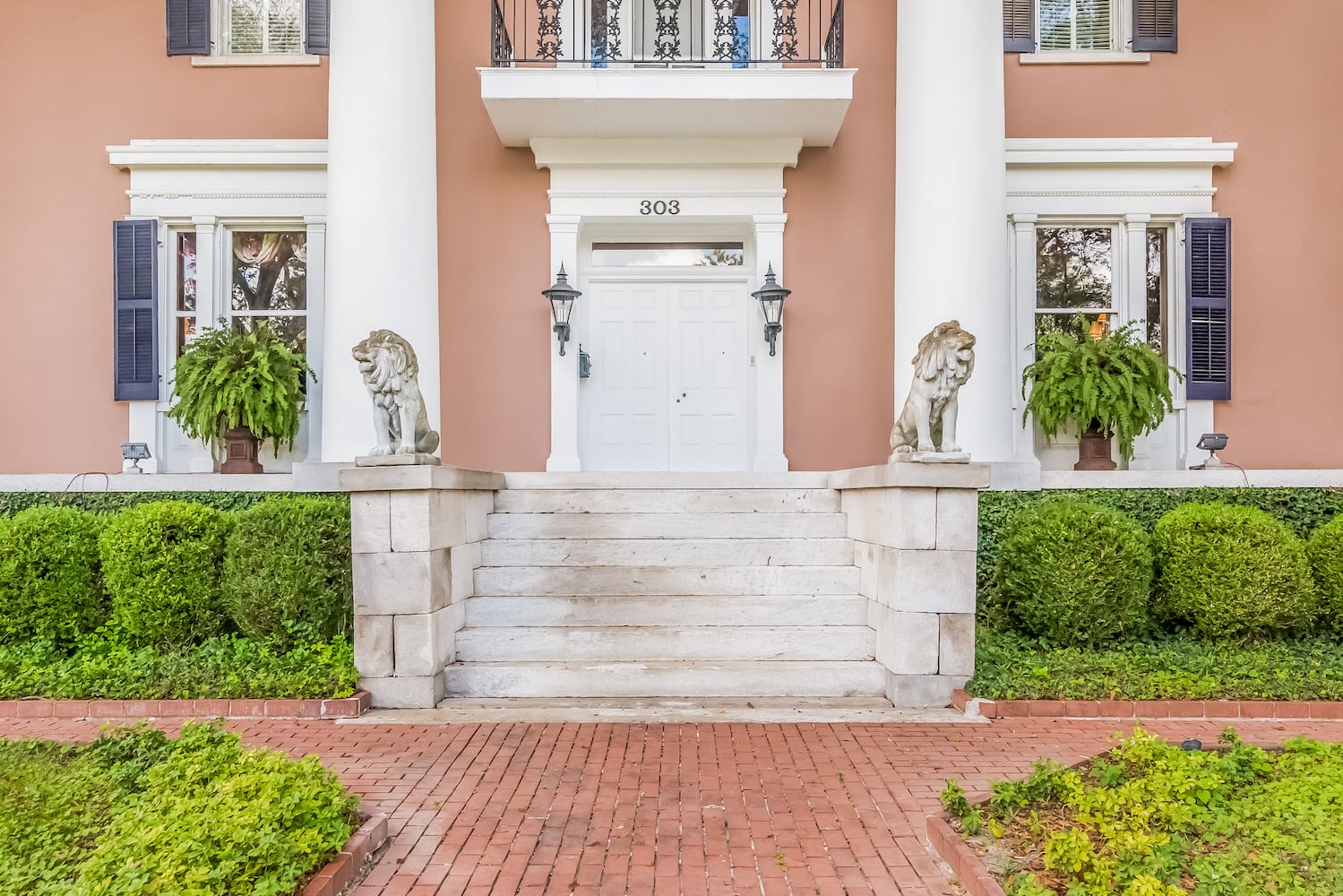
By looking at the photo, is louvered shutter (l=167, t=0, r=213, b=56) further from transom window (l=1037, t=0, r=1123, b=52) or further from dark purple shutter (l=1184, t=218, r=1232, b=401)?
dark purple shutter (l=1184, t=218, r=1232, b=401)

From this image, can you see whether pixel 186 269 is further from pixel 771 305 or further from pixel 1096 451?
pixel 1096 451

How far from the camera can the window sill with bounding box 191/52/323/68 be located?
32.1 ft

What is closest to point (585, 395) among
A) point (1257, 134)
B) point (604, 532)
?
point (604, 532)

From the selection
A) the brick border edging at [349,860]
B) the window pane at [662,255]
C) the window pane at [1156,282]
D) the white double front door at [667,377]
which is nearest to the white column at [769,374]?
the white double front door at [667,377]

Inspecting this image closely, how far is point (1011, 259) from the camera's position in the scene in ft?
32.0

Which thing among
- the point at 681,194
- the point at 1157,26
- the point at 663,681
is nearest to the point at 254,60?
the point at 681,194

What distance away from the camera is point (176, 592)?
6145 millimetres

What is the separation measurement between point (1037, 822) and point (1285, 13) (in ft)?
34.4

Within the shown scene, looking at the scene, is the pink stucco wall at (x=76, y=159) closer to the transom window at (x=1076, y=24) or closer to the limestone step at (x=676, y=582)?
the limestone step at (x=676, y=582)

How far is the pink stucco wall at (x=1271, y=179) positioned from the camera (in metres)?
9.59

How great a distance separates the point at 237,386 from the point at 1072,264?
29.9 feet

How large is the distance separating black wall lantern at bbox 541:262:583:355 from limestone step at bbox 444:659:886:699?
4.59 metres

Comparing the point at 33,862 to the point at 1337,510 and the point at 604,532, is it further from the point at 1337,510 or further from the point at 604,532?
the point at 1337,510

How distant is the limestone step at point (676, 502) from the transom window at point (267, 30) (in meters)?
6.39
